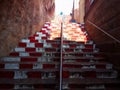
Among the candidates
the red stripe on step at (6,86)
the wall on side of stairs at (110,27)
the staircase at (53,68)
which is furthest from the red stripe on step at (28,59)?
the wall on side of stairs at (110,27)

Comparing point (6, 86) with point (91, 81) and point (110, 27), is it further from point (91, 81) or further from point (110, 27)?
point (110, 27)

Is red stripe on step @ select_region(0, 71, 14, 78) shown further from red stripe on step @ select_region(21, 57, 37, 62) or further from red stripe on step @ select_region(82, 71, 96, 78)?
red stripe on step @ select_region(82, 71, 96, 78)

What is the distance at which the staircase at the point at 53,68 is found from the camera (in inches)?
86.3

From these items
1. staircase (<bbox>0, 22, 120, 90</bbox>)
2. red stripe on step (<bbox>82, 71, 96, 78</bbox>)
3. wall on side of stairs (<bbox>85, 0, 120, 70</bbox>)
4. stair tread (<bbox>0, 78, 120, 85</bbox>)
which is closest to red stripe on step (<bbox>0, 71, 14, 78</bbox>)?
staircase (<bbox>0, 22, 120, 90</bbox>)

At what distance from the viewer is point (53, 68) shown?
2.62m

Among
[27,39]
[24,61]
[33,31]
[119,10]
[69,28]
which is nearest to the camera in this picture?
[119,10]

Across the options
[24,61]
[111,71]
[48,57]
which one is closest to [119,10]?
[111,71]

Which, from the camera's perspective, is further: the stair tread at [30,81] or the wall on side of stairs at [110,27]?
the wall on side of stairs at [110,27]

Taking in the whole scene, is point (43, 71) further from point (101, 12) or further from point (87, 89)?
point (101, 12)

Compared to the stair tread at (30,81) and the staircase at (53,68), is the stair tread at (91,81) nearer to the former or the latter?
the staircase at (53,68)

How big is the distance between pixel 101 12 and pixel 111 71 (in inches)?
61.9

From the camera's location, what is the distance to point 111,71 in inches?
97.1

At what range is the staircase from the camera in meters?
2.19

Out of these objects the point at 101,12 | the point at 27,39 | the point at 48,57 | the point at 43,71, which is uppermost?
the point at 101,12
